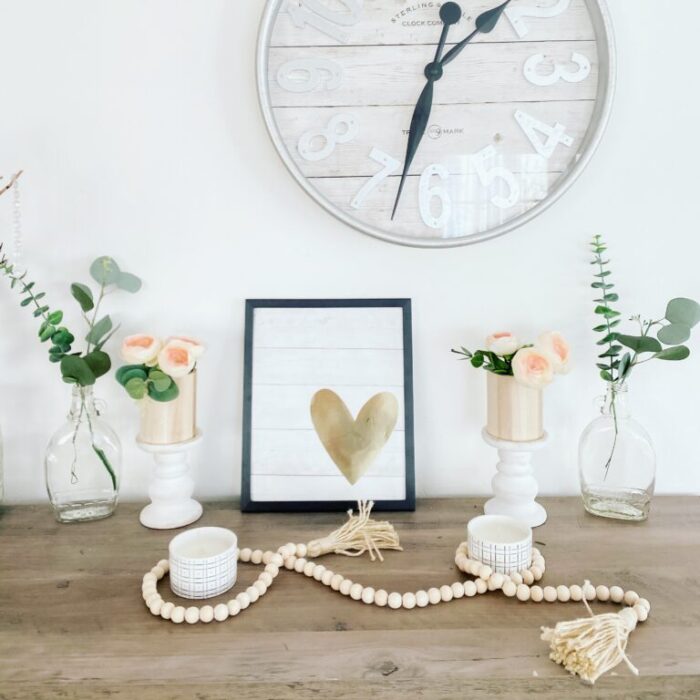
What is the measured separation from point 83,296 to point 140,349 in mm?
140

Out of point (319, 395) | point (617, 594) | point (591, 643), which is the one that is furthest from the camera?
point (319, 395)

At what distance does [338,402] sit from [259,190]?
0.36m

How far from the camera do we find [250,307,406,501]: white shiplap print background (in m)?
1.01

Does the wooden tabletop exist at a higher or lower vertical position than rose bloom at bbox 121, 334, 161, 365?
lower

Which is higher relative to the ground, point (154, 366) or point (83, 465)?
point (154, 366)

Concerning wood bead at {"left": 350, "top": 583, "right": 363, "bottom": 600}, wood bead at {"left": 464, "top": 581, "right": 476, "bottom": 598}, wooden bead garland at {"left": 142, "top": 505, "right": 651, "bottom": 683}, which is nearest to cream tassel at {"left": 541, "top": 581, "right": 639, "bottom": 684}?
wooden bead garland at {"left": 142, "top": 505, "right": 651, "bottom": 683}

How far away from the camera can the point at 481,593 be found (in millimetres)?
781

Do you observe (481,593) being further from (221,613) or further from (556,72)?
(556,72)

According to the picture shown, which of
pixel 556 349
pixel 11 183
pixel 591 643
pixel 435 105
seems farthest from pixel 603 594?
pixel 11 183

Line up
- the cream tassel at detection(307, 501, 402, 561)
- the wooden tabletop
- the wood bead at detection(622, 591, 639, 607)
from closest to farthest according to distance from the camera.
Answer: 1. the wooden tabletop
2. the wood bead at detection(622, 591, 639, 607)
3. the cream tassel at detection(307, 501, 402, 561)

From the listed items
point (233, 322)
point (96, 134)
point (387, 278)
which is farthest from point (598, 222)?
point (96, 134)

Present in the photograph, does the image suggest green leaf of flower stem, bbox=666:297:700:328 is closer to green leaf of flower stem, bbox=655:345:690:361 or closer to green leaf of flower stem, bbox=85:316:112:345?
green leaf of flower stem, bbox=655:345:690:361

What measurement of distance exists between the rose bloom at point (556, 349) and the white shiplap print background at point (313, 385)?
220mm

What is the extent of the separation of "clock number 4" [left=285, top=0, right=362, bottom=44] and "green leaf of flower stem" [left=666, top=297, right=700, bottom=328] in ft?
2.08
